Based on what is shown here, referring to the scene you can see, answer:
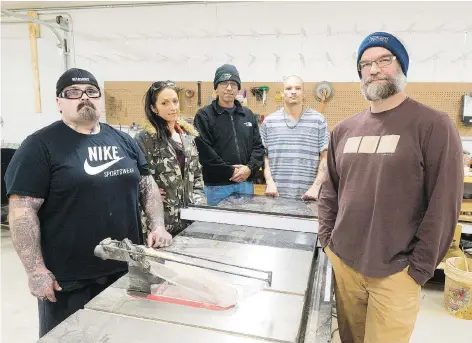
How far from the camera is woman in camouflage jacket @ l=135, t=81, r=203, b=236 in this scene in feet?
6.55

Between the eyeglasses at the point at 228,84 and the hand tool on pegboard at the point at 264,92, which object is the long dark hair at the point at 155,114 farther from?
the hand tool on pegboard at the point at 264,92

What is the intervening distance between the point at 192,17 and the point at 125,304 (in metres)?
3.48

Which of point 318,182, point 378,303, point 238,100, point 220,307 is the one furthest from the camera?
point 238,100

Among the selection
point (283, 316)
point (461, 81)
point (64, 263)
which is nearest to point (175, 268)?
point (283, 316)

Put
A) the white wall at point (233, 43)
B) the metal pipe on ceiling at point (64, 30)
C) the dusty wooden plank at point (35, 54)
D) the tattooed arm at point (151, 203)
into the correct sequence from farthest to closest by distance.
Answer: the dusty wooden plank at point (35, 54) → the metal pipe on ceiling at point (64, 30) → the white wall at point (233, 43) → the tattooed arm at point (151, 203)

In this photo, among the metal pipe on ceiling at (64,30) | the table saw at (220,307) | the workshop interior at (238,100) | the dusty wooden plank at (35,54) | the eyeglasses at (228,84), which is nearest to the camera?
the table saw at (220,307)

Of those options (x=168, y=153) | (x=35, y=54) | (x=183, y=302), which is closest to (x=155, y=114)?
(x=168, y=153)

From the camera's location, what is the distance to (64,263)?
57.2 inches

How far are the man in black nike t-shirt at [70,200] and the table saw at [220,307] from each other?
0.72 feet

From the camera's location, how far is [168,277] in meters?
1.27

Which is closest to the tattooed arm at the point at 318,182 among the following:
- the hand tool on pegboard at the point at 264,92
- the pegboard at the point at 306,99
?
the pegboard at the point at 306,99

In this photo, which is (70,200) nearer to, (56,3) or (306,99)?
(306,99)

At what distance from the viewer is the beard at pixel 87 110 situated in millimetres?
1491

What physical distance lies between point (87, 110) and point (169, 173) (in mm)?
616
